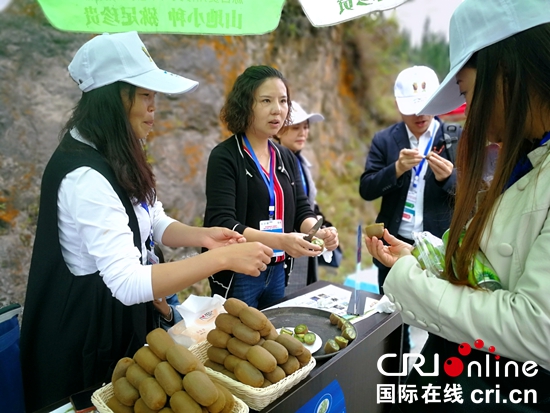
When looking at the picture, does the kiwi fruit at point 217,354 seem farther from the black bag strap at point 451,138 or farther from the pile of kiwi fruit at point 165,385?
the black bag strap at point 451,138

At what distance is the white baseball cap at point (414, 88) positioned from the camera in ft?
9.51

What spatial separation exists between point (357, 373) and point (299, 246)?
67 cm

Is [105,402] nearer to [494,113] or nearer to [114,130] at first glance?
[114,130]

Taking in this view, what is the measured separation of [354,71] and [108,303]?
8491 mm

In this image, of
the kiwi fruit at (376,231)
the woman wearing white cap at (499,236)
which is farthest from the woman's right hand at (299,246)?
the woman wearing white cap at (499,236)

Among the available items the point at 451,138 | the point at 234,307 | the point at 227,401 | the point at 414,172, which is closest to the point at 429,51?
the point at 451,138

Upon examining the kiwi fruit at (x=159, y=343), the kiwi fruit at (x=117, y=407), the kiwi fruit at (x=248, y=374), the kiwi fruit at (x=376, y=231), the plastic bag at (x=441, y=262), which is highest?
the plastic bag at (x=441, y=262)

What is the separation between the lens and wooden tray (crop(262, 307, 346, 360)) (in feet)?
6.10

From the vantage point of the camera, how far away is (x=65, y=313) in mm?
1529

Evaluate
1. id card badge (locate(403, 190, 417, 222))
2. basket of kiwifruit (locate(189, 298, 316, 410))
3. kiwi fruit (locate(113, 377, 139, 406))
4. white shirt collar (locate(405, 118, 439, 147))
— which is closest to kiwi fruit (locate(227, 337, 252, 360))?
basket of kiwifruit (locate(189, 298, 316, 410))

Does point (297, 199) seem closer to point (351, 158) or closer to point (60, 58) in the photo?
point (60, 58)

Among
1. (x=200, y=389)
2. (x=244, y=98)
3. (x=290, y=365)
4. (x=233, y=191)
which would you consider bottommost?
(x=290, y=365)

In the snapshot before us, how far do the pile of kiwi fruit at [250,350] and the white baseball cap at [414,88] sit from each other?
2036 mm

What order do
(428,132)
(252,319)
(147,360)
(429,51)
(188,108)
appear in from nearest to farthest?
(147,360) → (252,319) → (428,132) → (188,108) → (429,51)
